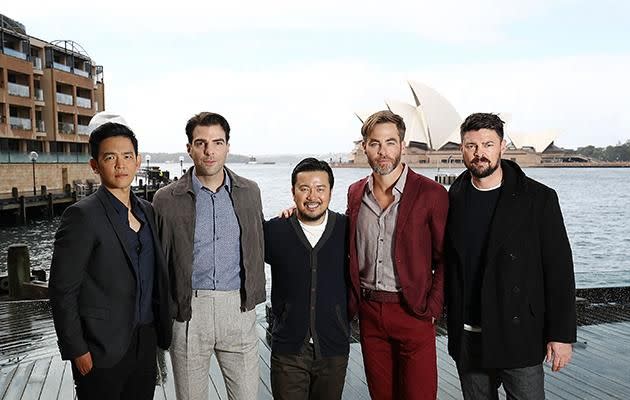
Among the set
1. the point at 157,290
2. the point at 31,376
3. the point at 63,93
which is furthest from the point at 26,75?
the point at 157,290

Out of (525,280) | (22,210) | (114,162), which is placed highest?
(114,162)

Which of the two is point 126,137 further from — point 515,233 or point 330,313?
point 515,233

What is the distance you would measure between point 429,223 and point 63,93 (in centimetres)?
3216

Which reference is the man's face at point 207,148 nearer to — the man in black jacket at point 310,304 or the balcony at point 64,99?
the man in black jacket at point 310,304

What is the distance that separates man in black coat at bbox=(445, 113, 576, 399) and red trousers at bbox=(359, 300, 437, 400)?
154 mm

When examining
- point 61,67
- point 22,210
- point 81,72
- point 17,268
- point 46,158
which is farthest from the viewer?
point 81,72

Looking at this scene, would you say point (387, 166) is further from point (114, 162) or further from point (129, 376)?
point (129, 376)

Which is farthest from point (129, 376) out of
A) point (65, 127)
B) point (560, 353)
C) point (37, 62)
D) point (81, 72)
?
point (81, 72)

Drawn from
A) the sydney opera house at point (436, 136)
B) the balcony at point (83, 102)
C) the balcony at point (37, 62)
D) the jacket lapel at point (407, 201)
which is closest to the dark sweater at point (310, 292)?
the jacket lapel at point (407, 201)

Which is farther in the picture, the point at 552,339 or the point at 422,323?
the point at 422,323

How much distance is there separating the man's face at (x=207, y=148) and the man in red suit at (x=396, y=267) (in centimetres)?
64

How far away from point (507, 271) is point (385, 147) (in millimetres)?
717

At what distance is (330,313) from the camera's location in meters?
2.33

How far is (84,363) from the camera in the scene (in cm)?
187
